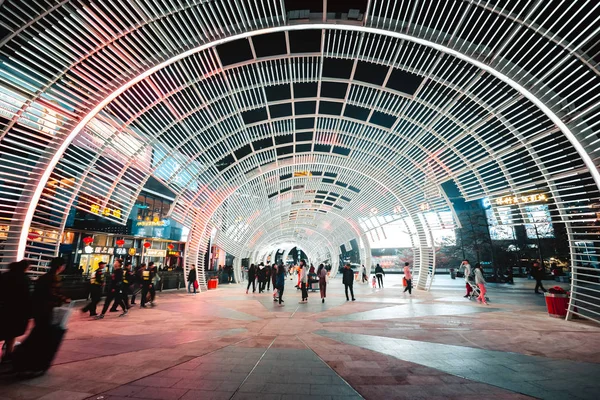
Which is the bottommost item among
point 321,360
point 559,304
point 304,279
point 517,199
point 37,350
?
point 321,360

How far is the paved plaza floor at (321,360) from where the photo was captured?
3.91m

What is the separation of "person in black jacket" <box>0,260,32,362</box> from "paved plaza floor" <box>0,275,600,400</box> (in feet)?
2.39

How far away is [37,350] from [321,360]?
4.61 meters

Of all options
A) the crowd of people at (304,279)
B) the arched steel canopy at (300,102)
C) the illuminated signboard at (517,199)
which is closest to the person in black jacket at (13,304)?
the arched steel canopy at (300,102)

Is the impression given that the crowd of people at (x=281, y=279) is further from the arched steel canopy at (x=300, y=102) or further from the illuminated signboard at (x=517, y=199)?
the illuminated signboard at (x=517, y=199)

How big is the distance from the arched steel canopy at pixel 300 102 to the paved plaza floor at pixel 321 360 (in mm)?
3062

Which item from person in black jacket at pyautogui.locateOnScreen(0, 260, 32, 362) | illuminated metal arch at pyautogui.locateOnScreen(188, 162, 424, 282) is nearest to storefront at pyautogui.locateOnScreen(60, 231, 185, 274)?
illuminated metal arch at pyautogui.locateOnScreen(188, 162, 424, 282)

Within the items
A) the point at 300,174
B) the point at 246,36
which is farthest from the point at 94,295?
the point at 300,174

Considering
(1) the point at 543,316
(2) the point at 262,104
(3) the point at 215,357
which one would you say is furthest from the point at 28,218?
(1) the point at 543,316

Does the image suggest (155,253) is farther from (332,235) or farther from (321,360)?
(321,360)

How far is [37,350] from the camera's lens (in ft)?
14.3

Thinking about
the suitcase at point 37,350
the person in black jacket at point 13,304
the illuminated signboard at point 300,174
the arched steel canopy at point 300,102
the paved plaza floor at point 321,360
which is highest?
the illuminated signboard at point 300,174

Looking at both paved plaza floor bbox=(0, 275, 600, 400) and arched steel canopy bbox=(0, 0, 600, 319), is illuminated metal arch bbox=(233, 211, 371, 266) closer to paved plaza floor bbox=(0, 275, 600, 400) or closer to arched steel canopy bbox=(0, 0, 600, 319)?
arched steel canopy bbox=(0, 0, 600, 319)

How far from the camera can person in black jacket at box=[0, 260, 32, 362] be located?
14.7ft
